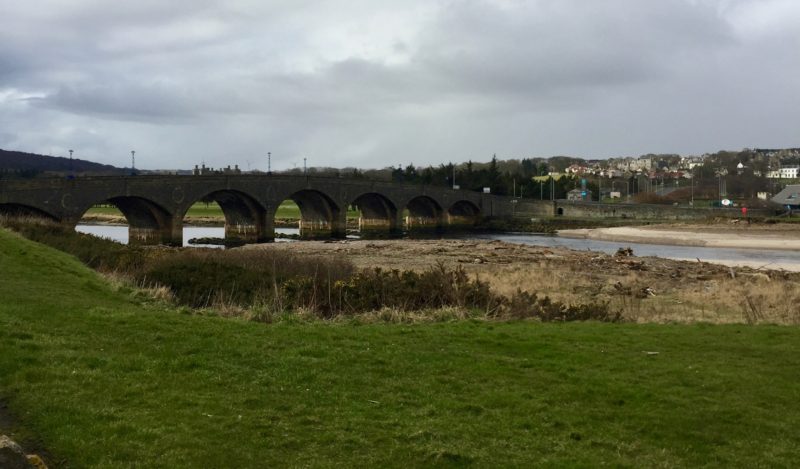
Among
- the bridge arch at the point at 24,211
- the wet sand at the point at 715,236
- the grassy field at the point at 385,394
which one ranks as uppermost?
the bridge arch at the point at 24,211

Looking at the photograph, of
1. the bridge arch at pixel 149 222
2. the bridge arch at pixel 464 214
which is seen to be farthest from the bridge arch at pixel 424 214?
the bridge arch at pixel 149 222

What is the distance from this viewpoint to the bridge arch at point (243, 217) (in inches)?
3317

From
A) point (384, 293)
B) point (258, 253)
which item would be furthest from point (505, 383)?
point (258, 253)

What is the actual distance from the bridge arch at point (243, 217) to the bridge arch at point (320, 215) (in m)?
9.58

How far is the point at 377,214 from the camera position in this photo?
11825 centimetres

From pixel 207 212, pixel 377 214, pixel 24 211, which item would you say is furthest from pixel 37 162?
pixel 24 211

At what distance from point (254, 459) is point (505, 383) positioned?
4165 mm

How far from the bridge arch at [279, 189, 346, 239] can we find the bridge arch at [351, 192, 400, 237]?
1013 centimetres

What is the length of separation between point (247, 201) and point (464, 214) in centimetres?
6057

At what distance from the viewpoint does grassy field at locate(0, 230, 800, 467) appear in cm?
745

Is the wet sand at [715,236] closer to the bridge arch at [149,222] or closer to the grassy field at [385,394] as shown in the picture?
the bridge arch at [149,222]

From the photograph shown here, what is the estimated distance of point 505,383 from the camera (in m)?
10.0

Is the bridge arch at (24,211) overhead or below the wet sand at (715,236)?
overhead

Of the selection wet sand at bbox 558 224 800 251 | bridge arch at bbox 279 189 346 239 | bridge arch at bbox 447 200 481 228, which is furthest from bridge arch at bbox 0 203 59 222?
bridge arch at bbox 447 200 481 228
